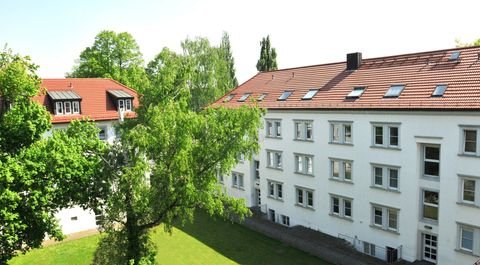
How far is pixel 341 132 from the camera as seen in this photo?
30266 millimetres

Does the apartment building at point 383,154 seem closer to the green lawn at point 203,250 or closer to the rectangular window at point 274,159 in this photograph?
the rectangular window at point 274,159

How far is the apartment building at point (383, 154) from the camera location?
23688mm

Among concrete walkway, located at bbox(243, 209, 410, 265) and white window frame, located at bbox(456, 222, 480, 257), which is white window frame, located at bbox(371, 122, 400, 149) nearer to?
white window frame, located at bbox(456, 222, 480, 257)

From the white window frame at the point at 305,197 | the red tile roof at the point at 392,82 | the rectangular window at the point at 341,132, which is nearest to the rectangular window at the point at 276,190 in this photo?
the white window frame at the point at 305,197

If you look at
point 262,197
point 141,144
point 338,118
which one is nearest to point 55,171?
point 141,144

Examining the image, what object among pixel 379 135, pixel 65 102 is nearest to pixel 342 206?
pixel 379 135

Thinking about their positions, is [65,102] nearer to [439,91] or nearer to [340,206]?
[340,206]

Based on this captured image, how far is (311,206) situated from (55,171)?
A: 69.8 ft

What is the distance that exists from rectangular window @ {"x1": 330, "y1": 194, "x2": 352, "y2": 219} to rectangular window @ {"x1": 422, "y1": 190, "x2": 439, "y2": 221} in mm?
5596

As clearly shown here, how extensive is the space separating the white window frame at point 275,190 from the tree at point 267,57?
26997mm

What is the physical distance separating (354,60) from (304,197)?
12.2 metres

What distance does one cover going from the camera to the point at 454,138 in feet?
77.0

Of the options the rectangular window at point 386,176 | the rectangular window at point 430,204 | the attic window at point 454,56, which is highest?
the attic window at point 454,56

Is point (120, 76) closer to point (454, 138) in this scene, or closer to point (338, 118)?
point (338, 118)
